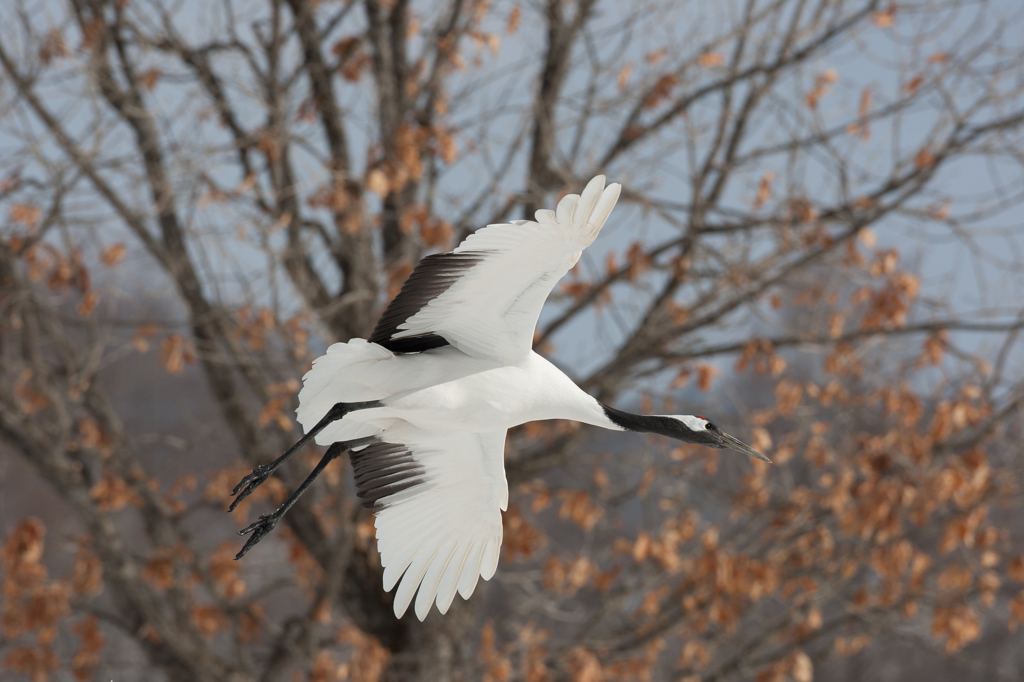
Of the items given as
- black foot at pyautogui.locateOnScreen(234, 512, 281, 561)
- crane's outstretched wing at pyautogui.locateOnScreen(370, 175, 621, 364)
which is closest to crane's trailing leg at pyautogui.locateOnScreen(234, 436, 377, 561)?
black foot at pyautogui.locateOnScreen(234, 512, 281, 561)

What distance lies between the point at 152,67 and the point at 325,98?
109cm

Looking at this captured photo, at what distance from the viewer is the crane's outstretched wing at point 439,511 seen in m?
3.13

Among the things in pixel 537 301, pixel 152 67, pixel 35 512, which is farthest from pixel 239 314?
pixel 35 512

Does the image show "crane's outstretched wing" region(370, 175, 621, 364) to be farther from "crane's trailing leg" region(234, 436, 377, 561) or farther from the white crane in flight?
"crane's trailing leg" region(234, 436, 377, 561)

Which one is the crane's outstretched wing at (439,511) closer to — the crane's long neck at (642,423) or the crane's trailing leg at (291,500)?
the crane's trailing leg at (291,500)

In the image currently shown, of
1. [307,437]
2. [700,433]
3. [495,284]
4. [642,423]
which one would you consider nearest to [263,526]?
[307,437]

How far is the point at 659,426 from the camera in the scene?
A: 9.96 ft

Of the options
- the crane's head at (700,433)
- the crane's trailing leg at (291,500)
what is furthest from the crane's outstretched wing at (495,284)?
the crane's head at (700,433)

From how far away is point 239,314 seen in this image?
18.1 ft

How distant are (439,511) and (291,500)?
24.5 inches

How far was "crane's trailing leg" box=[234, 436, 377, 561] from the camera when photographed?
2834mm

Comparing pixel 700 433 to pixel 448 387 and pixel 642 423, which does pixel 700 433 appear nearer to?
pixel 642 423

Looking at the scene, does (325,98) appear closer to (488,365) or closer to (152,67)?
(152,67)

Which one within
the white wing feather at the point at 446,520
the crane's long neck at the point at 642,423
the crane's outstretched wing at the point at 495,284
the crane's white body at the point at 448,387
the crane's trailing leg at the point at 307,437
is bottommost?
the white wing feather at the point at 446,520
